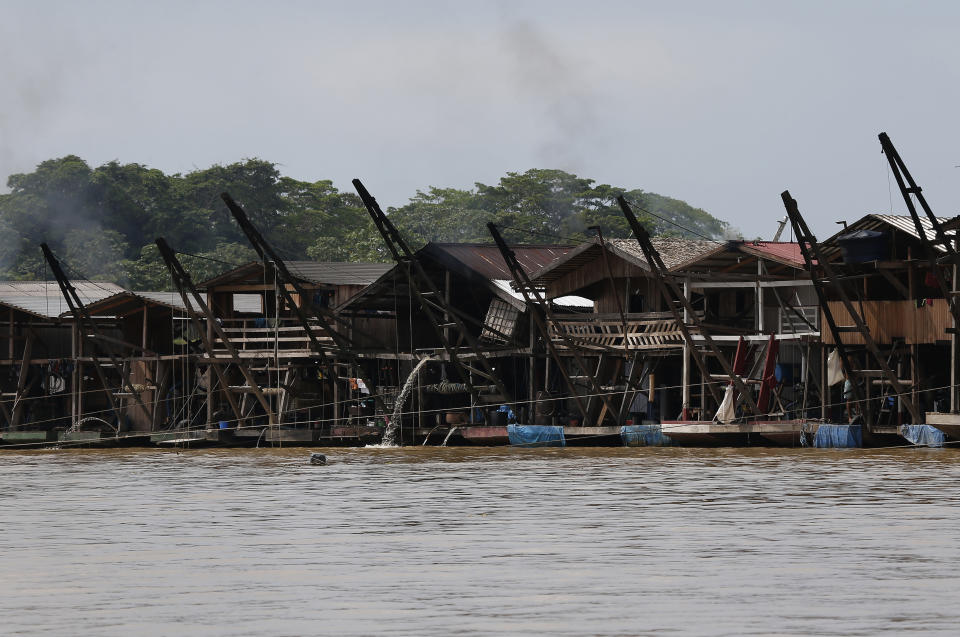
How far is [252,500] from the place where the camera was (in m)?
24.4

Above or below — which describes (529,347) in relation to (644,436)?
above

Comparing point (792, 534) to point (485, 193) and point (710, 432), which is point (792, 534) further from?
point (485, 193)

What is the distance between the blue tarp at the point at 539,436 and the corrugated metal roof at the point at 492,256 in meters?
6.75

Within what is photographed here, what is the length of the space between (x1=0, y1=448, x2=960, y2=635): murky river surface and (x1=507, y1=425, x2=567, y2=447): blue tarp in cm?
1271

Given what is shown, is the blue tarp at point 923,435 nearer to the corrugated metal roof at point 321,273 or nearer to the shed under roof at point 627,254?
the shed under roof at point 627,254

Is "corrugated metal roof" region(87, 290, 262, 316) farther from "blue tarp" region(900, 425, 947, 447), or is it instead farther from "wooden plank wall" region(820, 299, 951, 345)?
"blue tarp" region(900, 425, 947, 447)

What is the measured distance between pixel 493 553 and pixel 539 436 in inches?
1094

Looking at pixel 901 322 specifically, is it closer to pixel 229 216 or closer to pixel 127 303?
pixel 127 303

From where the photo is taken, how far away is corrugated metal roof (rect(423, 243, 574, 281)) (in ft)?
162

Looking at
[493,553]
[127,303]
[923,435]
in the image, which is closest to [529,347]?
[923,435]

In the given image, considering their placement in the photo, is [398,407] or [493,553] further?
[398,407]

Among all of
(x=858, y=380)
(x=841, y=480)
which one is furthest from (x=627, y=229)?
(x=841, y=480)

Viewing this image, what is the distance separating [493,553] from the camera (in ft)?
51.8

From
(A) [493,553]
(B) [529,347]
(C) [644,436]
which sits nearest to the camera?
(A) [493,553]
